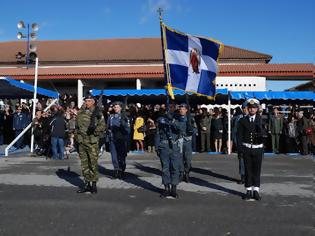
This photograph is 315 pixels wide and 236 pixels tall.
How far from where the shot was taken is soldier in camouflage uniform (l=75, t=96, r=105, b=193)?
7.94 metres

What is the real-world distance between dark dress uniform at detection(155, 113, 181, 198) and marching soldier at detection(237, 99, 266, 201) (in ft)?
4.09

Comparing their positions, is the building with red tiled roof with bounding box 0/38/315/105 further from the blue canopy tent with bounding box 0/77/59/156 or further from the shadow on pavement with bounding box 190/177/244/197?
the shadow on pavement with bounding box 190/177/244/197

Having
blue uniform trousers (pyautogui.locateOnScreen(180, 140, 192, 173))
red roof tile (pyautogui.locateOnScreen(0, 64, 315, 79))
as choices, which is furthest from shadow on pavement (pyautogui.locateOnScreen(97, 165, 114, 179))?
red roof tile (pyautogui.locateOnScreen(0, 64, 315, 79))

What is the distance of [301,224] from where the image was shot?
19.1ft

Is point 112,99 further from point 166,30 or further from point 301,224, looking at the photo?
point 301,224

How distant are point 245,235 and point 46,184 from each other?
5213 mm

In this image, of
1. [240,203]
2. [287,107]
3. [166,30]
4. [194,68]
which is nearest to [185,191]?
[240,203]

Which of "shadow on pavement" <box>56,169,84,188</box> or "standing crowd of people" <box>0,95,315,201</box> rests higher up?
"standing crowd of people" <box>0,95,315,201</box>

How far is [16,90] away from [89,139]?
9.66 metres

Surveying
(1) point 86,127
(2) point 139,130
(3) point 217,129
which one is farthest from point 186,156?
(2) point 139,130

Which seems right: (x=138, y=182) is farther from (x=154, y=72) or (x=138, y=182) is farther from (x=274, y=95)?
(x=154, y=72)

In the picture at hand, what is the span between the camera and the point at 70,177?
396 inches

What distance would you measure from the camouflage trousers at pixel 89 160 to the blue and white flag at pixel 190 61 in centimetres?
188

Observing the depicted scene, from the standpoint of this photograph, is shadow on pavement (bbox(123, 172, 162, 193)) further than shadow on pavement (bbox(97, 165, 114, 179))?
No
